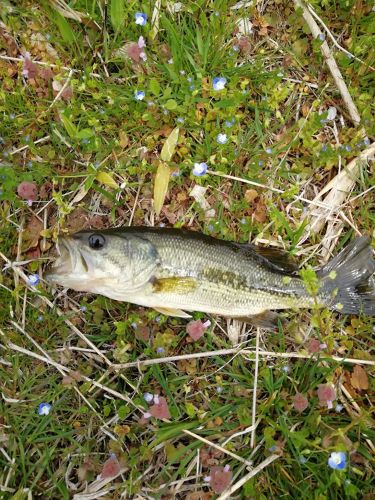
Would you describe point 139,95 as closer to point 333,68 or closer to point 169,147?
point 169,147

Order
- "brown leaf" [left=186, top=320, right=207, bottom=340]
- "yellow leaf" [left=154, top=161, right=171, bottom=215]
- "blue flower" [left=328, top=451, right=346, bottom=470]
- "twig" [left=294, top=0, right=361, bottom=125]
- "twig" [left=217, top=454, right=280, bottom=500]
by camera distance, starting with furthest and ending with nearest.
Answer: "twig" [left=294, top=0, right=361, bottom=125] < "yellow leaf" [left=154, top=161, right=171, bottom=215] < "brown leaf" [left=186, top=320, right=207, bottom=340] < "twig" [left=217, top=454, right=280, bottom=500] < "blue flower" [left=328, top=451, right=346, bottom=470]

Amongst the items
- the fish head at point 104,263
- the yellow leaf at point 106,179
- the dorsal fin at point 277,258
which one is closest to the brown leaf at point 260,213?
the dorsal fin at point 277,258

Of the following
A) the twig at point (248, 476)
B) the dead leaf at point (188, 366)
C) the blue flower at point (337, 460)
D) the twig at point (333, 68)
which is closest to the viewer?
the blue flower at point (337, 460)

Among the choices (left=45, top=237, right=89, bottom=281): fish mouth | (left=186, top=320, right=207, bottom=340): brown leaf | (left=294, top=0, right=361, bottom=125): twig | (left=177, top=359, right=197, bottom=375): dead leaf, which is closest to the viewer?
(left=45, top=237, right=89, bottom=281): fish mouth

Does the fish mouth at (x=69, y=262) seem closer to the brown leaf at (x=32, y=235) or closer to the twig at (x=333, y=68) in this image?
the brown leaf at (x=32, y=235)

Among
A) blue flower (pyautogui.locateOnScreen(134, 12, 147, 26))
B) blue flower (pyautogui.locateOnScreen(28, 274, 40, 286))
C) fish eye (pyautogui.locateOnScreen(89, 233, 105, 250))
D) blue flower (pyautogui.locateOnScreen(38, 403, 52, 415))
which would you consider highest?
blue flower (pyautogui.locateOnScreen(134, 12, 147, 26))

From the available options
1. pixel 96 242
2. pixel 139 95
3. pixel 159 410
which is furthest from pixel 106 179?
pixel 159 410

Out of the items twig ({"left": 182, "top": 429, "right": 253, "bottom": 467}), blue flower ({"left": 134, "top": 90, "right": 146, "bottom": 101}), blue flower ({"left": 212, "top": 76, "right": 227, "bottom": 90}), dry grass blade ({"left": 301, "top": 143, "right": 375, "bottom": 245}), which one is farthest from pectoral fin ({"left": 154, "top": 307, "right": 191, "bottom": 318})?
blue flower ({"left": 212, "top": 76, "right": 227, "bottom": 90})

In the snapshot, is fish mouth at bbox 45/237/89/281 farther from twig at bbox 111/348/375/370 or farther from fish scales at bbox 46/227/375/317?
twig at bbox 111/348/375/370
